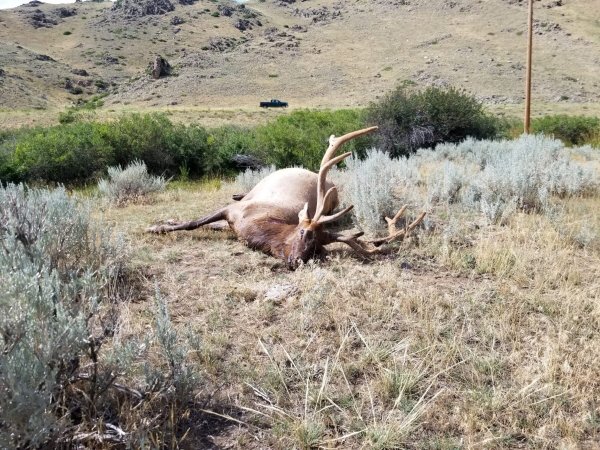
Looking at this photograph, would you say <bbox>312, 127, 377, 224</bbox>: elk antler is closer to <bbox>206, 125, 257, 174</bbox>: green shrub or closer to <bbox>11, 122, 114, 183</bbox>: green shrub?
<bbox>206, 125, 257, 174</bbox>: green shrub

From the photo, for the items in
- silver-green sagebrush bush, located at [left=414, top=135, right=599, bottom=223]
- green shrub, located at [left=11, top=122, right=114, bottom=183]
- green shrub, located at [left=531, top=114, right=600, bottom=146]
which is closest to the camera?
silver-green sagebrush bush, located at [left=414, top=135, right=599, bottom=223]

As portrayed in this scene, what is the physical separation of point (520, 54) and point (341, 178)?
5366cm

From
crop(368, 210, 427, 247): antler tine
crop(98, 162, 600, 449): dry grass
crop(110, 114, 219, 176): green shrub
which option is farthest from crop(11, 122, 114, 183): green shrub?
crop(368, 210, 427, 247): antler tine

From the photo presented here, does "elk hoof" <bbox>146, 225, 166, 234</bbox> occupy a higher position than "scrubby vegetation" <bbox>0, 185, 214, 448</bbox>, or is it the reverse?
"scrubby vegetation" <bbox>0, 185, 214, 448</bbox>

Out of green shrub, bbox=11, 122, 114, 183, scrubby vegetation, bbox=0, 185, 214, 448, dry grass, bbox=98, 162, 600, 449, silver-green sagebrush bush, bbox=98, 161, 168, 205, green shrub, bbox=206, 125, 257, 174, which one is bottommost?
green shrub, bbox=206, 125, 257, 174

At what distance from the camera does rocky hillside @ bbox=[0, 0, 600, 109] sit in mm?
48812

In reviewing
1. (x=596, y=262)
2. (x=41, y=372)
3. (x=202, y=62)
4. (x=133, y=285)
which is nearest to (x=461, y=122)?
(x=596, y=262)

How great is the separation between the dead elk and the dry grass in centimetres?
17

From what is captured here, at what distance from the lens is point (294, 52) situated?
64.7 meters

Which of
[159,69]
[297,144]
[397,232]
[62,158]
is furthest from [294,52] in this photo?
[397,232]

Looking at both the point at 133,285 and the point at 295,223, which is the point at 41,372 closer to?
the point at 133,285

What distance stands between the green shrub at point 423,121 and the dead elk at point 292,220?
10075 millimetres

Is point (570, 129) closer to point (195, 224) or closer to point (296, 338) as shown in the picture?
point (195, 224)

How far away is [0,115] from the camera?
28422 mm
